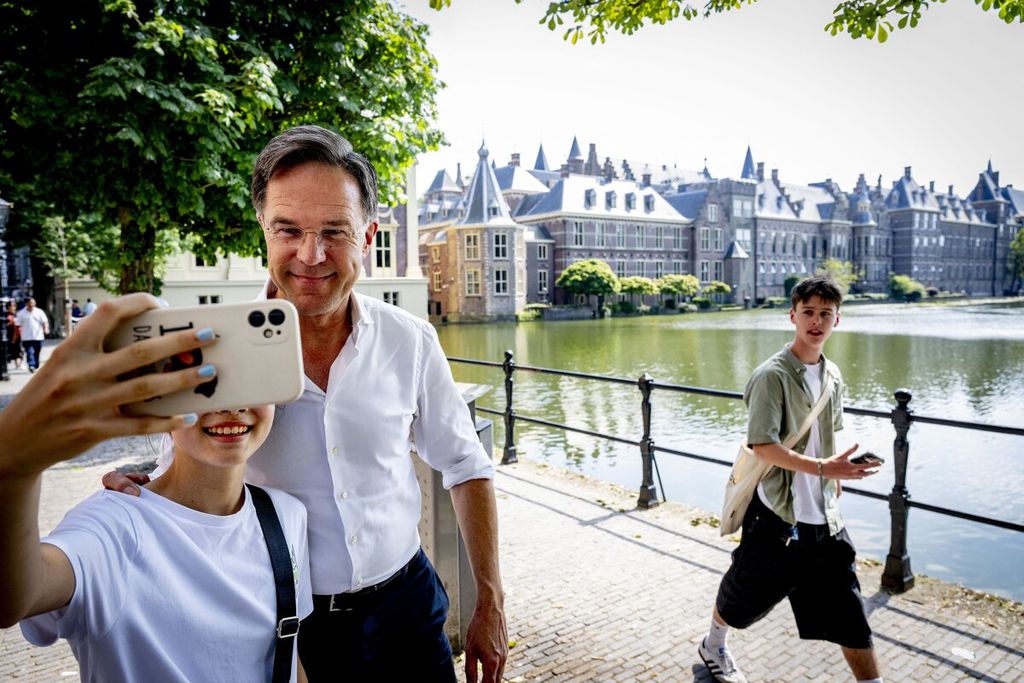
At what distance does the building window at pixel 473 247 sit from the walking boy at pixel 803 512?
51.2m

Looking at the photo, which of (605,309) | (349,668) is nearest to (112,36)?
(349,668)

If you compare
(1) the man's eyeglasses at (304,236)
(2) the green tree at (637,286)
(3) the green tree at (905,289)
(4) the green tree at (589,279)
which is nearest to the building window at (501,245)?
(4) the green tree at (589,279)

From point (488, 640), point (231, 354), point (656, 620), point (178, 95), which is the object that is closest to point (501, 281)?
point (178, 95)

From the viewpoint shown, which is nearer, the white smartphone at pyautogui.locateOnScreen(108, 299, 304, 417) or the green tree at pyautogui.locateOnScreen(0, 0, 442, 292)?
the white smartphone at pyautogui.locateOnScreen(108, 299, 304, 417)

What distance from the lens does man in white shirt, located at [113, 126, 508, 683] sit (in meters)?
1.64

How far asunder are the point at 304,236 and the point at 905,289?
281 feet

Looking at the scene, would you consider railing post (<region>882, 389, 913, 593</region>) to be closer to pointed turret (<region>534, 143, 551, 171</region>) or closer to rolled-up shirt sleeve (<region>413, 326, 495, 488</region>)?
rolled-up shirt sleeve (<region>413, 326, 495, 488</region>)

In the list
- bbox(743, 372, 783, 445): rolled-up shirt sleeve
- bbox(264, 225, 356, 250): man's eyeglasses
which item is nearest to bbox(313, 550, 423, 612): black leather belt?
bbox(264, 225, 356, 250): man's eyeglasses

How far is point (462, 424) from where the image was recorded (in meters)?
1.99

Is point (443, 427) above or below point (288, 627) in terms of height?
above

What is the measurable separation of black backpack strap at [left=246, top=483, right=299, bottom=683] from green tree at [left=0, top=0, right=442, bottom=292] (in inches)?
227

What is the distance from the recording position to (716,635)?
338 cm

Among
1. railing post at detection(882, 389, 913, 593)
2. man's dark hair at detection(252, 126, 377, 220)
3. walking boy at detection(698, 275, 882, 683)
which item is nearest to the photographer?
man's dark hair at detection(252, 126, 377, 220)

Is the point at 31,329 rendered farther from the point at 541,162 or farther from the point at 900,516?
the point at 541,162
